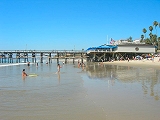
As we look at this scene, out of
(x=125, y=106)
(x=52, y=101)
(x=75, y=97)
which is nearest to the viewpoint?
(x=125, y=106)

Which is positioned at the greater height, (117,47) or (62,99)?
(117,47)

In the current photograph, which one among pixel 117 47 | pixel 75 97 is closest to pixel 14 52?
pixel 117 47

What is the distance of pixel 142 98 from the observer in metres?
9.50

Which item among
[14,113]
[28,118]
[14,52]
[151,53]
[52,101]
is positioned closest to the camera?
[28,118]

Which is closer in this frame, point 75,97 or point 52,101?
point 52,101

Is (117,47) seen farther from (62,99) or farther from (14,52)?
(62,99)

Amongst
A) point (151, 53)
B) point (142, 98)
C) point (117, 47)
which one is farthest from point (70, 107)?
point (151, 53)

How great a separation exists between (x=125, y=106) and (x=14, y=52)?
63.9 m

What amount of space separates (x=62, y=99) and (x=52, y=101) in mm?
609

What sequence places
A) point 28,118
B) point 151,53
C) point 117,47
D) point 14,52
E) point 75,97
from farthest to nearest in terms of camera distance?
1. point 14,52
2. point 151,53
3. point 117,47
4. point 75,97
5. point 28,118

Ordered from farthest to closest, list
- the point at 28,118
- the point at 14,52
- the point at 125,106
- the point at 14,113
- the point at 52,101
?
the point at 14,52 < the point at 52,101 < the point at 125,106 < the point at 14,113 < the point at 28,118

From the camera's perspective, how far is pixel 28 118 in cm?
679

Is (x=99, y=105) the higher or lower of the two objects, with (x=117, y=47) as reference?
lower

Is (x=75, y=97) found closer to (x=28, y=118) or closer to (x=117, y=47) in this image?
(x=28, y=118)
